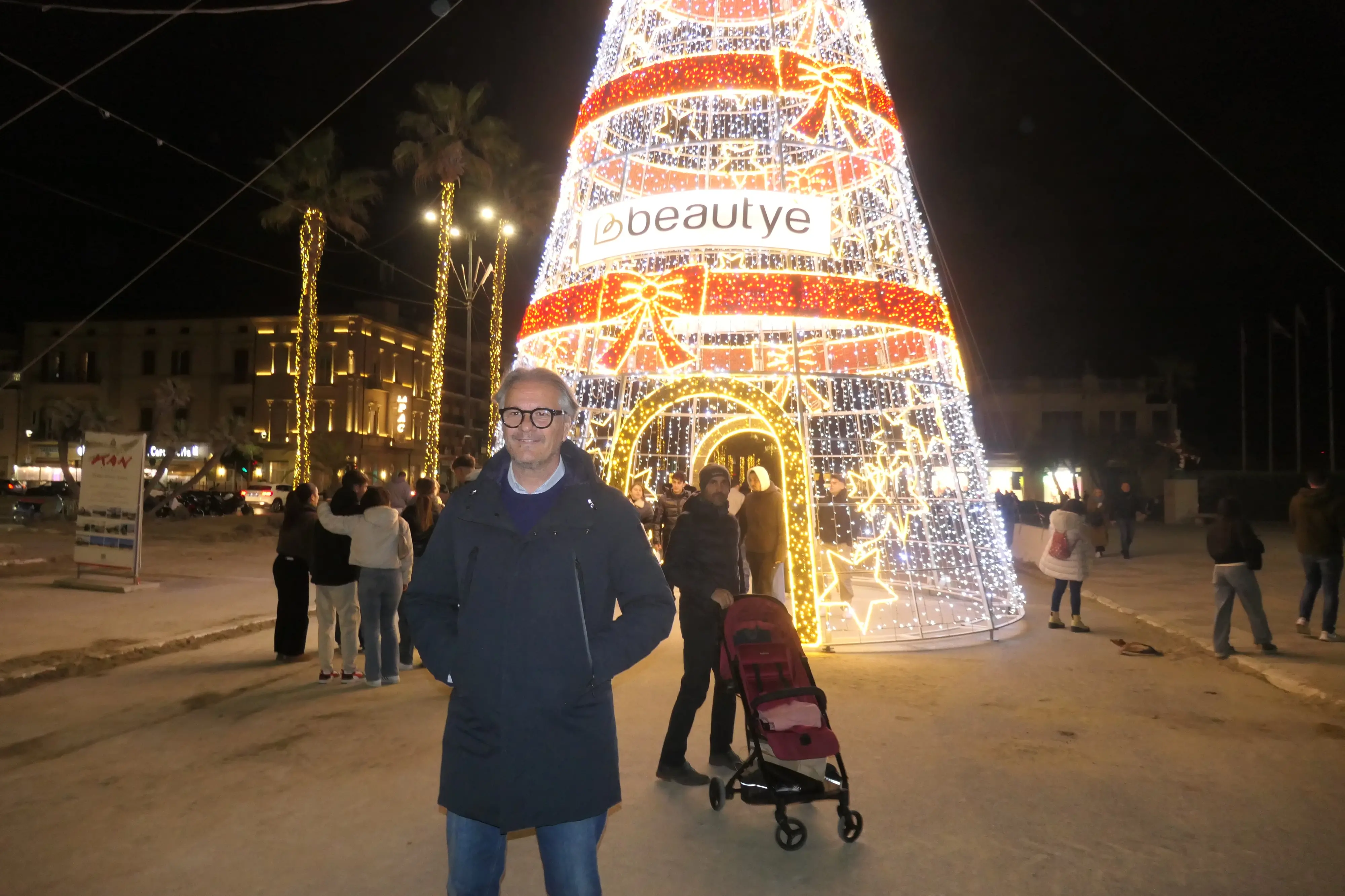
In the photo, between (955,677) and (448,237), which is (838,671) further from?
(448,237)

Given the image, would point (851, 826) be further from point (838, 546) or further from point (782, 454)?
point (838, 546)

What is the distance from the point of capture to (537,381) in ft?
8.71

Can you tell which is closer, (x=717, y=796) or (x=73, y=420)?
(x=717, y=796)

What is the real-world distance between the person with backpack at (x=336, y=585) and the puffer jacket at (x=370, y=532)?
144 millimetres

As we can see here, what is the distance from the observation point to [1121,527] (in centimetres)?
2031

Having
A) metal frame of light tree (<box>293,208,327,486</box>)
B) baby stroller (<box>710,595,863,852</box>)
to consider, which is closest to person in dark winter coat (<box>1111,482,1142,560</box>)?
baby stroller (<box>710,595,863,852</box>)

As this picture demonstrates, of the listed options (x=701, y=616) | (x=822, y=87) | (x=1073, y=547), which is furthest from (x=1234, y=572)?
(x=822, y=87)

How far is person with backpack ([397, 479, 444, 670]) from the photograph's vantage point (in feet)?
27.2

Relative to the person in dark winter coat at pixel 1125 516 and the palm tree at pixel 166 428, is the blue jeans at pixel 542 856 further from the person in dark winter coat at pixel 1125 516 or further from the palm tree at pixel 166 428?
the palm tree at pixel 166 428

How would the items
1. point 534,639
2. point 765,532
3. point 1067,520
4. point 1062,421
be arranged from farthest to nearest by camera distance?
point 1062,421, point 1067,520, point 765,532, point 534,639

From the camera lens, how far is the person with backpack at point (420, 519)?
8.28 m

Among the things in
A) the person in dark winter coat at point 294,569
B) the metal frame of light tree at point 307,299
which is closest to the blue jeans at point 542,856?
the person in dark winter coat at point 294,569

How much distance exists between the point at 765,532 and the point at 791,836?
202 inches

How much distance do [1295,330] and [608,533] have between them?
41.1 meters
